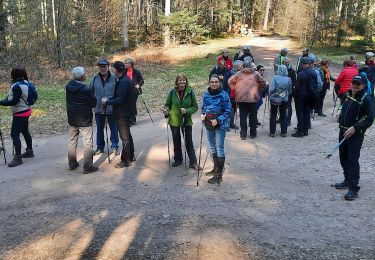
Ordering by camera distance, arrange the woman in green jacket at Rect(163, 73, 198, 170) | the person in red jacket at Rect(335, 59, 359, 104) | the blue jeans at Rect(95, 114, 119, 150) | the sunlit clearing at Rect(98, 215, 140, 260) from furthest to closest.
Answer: the person in red jacket at Rect(335, 59, 359, 104) < the blue jeans at Rect(95, 114, 119, 150) < the woman in green jacket at Rect(163, 73, 198, 170) < the sunlit clearing at Rect(98, 215, 140, 260)

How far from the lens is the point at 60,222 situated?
5.97 metres

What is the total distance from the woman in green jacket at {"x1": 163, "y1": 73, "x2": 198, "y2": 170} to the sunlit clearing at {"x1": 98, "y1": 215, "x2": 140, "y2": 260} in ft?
8.42

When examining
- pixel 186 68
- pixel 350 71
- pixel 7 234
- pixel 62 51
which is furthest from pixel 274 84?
pixel 62 51

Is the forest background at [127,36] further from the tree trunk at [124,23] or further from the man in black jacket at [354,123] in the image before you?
the man in black jacket at [354,123]

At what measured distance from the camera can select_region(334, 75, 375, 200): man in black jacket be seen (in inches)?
253

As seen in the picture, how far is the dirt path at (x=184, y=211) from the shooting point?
17.1ft

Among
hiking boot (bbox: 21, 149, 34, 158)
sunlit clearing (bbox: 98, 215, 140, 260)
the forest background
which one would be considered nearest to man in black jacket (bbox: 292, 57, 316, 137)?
the forest background

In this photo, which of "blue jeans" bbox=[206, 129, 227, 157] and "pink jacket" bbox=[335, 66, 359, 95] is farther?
"pink jacket" bbox=[335, 66, 359, 95]

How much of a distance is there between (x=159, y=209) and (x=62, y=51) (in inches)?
803

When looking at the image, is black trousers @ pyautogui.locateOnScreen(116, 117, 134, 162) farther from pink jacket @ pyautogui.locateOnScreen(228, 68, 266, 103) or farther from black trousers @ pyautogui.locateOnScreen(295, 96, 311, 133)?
black trousers @ pyautogui.locateOnScreen(295, 96, 311, 133)

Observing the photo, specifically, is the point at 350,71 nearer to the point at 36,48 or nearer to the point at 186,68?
the point at 186,68

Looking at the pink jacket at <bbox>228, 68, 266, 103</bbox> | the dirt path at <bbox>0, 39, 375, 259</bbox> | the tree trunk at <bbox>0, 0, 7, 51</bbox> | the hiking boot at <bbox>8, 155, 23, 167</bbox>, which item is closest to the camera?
the dirt path at <bbox>0, 39, 375, 259</bbox>

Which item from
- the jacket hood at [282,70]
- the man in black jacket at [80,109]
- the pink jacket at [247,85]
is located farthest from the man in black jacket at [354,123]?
the man in black jacket at [80,109]

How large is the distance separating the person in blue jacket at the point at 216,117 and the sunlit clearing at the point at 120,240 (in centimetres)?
215
